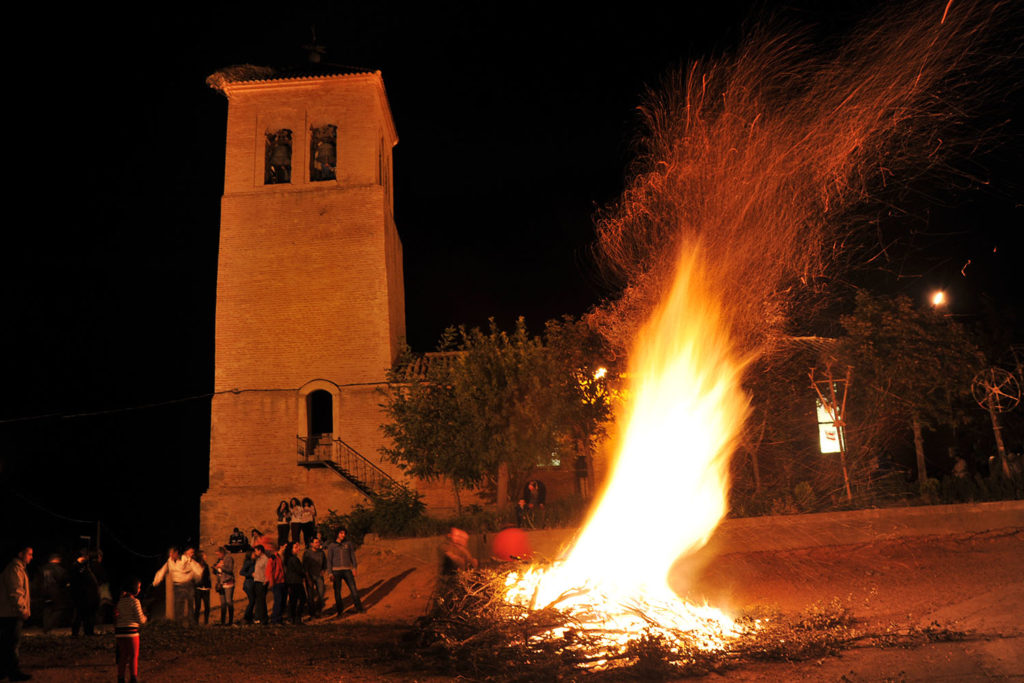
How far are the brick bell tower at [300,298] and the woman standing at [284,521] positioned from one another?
2810 millimetres

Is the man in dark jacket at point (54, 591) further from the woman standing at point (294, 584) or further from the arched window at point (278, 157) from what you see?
the arched window at point (278, 157)

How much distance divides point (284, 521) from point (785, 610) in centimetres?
1297

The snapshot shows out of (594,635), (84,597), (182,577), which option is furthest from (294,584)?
(594,635)

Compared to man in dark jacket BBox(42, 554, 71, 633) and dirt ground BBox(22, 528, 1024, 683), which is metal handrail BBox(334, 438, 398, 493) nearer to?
dirt ground BBox(22, 528, 1024, 683)

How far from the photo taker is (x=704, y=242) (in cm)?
1327

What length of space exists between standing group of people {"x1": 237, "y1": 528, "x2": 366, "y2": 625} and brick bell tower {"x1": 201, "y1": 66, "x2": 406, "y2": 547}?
8456 millimetres

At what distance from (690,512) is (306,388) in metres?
14.3

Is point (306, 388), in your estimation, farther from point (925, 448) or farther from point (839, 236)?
point (925, 448)

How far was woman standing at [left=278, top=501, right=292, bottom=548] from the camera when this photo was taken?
20469 mm

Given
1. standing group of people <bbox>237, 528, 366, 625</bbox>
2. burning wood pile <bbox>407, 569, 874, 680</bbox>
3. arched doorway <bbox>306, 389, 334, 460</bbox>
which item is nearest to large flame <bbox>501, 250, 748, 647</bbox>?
burning wood pile <bbox>407, 569, 874, 680</bbox>

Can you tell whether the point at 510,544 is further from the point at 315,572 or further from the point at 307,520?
the point at 307,520

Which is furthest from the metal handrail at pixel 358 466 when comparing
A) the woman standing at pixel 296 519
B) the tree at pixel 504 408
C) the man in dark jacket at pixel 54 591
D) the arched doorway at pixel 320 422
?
the man in dark jacket at pixel 54 591

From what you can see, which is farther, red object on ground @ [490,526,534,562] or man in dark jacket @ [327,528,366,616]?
man in dark jacket @ [327,528,366,616]

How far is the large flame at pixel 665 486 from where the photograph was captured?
9781 mm
